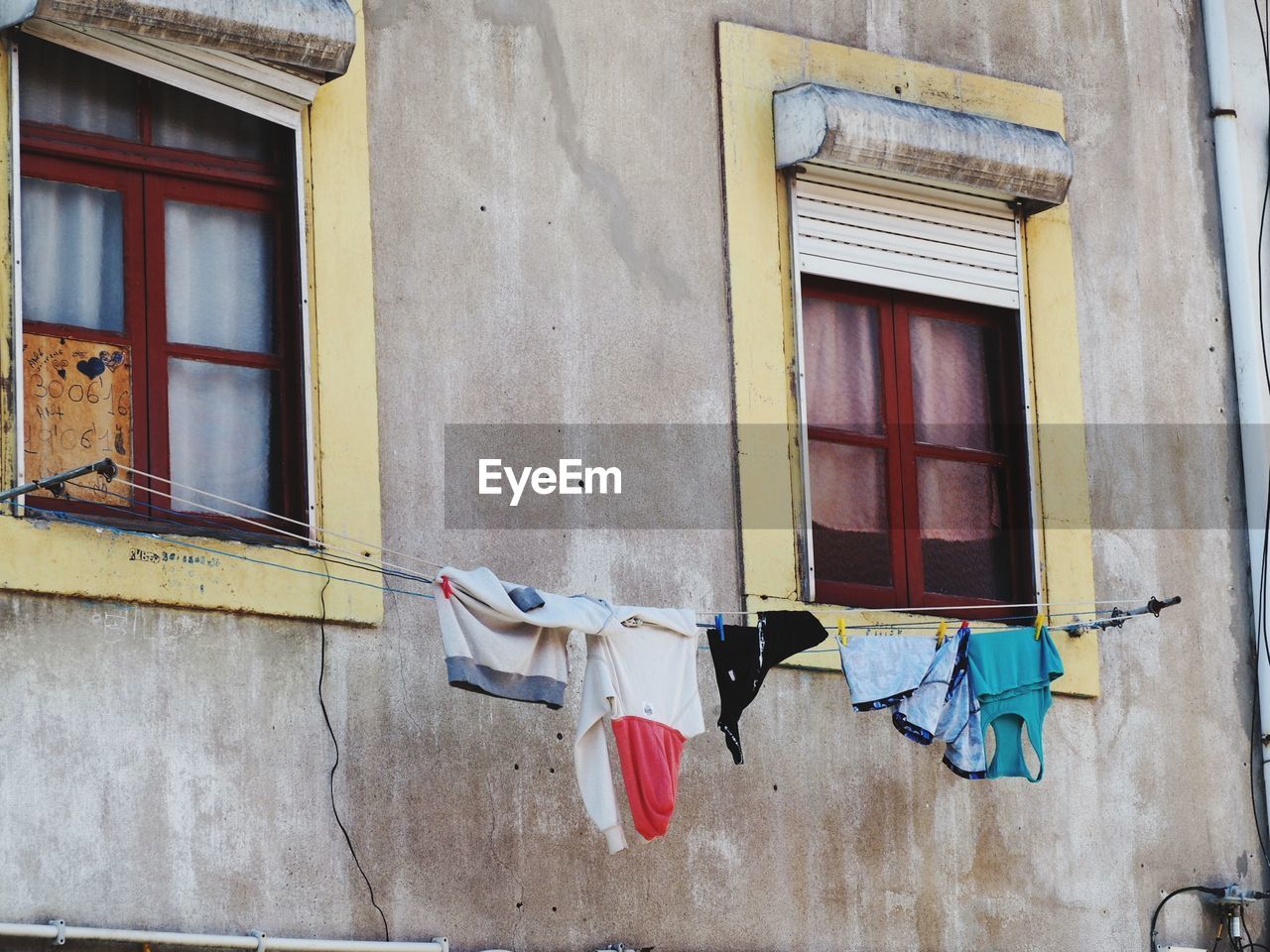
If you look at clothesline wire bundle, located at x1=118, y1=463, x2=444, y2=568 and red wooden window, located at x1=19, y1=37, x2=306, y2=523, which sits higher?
red wooden window, located at x1=19, y1=37, x2=306, y2=523

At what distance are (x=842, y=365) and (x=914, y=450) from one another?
1.53 feet

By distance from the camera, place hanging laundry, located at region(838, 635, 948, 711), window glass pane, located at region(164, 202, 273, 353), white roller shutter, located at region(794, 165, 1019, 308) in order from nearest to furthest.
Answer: window glass pane, located at region(164, 202, 273, 353)
hanging laundry, located at region(838, 635, 948, 711)
white roller shutter, located at region(794, 165, 1019, 308)

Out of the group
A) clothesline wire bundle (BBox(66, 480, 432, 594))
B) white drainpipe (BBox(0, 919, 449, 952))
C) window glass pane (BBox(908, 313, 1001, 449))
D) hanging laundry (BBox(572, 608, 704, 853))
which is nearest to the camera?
white drainpipe (BBox(0, 919, 449, 952))

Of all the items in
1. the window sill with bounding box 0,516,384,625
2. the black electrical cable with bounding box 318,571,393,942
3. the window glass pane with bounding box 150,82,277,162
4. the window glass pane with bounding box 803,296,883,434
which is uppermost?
the window glass pane with bounding box 150,82,277,162

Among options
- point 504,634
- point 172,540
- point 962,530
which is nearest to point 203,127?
point 172,540

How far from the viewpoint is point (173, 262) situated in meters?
9.72

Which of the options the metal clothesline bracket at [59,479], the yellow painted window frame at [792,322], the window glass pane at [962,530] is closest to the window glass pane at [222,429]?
the metal clothesline bracket at [59,479]

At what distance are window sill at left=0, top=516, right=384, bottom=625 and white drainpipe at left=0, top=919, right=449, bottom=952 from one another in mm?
1110

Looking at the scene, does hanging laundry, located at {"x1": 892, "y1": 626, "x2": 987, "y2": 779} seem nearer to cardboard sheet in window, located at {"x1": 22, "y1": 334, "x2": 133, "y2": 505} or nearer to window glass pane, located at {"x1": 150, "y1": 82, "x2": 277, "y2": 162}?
cardboard sheet in window, located at {"x1": 22, "y1": 334, "x2": 133, "y2": 505}

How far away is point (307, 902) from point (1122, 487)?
4278 millimetres

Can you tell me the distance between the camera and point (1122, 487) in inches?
460

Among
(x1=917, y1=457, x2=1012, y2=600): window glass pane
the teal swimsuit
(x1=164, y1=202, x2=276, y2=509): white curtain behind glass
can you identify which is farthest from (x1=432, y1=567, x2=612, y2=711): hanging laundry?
(x1=917, y1=457, x2=1012, y2=600): window glass pane

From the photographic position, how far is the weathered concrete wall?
906 cm
